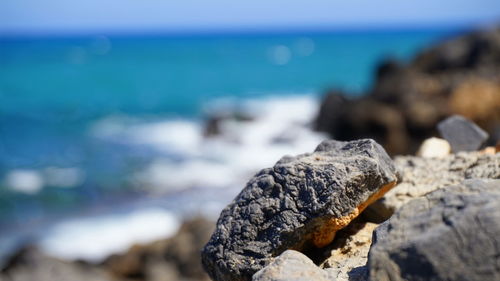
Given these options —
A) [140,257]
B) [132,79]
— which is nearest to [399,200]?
[140,257]

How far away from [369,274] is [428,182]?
5.88ft

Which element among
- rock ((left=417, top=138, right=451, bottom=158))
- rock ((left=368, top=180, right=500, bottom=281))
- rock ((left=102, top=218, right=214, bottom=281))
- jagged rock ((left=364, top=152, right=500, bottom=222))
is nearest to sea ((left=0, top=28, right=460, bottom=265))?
rock ((left=102, top=218, right=214, bottom=281))

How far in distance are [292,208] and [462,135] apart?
91.4 inches

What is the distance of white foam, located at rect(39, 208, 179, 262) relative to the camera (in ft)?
36.2

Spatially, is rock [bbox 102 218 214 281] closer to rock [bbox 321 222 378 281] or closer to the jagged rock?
the jagged rock

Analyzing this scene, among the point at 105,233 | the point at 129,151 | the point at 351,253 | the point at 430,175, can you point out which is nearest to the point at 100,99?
the point at 129,151

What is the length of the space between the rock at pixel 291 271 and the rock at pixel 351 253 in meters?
0.15

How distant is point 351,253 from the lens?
3.41m

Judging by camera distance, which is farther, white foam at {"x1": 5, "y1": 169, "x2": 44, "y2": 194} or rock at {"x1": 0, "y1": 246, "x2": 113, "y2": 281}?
white foam at {"x1": 5, "y1": 169, "x2": 44, "y2": 194}

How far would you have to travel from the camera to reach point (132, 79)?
1913 inches

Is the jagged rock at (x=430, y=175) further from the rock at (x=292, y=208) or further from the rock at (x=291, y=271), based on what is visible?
the rock at (x=291, y=271)

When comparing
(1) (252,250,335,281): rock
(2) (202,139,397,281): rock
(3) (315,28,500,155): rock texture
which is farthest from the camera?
(3) (315,28,500,155): rock texture

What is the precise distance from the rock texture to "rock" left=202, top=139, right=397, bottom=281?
9.36 m

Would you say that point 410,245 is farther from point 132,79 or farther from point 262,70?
point 262,70
